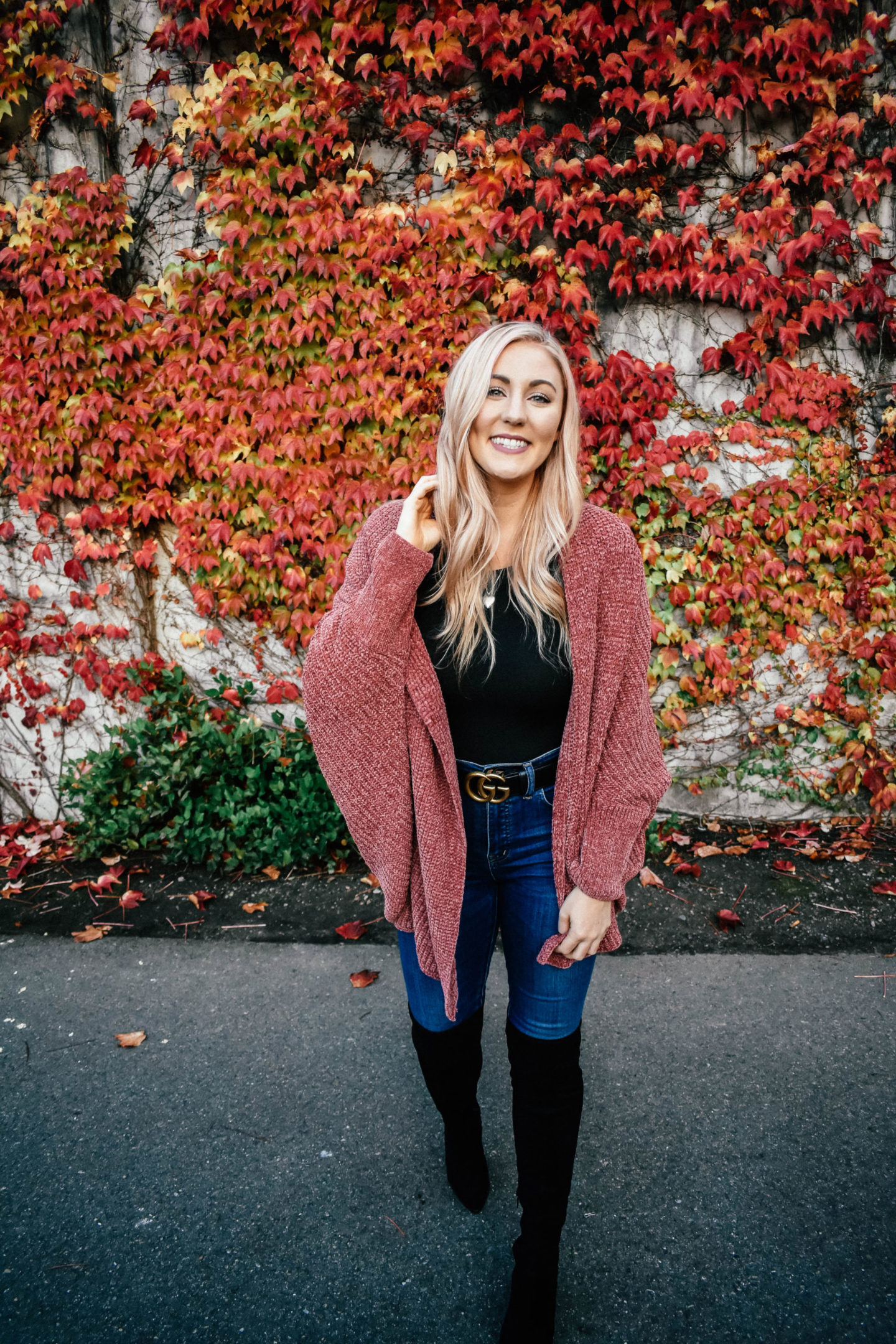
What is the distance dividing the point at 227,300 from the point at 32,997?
130 inches

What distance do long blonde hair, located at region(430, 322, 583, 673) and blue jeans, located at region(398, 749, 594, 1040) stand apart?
1.04 feet

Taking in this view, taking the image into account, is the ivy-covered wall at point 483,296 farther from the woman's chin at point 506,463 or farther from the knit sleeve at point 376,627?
the knit sleeve at point 376,627

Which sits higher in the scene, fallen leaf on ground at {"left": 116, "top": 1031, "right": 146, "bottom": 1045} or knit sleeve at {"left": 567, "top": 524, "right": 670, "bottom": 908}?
knit sleeve at {"left": 567, "top": 524, "right": 670, "bottom": 908}

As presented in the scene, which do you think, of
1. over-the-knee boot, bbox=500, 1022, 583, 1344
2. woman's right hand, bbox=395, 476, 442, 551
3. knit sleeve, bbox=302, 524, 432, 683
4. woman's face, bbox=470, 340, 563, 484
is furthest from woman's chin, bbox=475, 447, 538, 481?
over-the-knee boot, bbox=500, 1022, 583, 1344

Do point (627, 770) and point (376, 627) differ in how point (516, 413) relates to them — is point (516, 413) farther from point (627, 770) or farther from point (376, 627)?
point (627, 770)

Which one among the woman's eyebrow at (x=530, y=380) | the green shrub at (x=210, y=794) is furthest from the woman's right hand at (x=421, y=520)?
the green shrub at (x=210, y=794)

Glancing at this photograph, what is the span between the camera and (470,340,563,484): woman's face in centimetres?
166

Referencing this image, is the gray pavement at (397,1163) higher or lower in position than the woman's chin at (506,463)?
lower

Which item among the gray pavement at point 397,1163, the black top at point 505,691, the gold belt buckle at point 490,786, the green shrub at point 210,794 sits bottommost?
the gray pavement at point 397,1163

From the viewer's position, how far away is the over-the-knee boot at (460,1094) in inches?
71.1

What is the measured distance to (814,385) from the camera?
11.9ft

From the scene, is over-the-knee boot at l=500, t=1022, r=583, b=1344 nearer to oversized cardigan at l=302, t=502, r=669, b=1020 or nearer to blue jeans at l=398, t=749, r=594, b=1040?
blue jeans at l=398, t=749, r=594, b=1040

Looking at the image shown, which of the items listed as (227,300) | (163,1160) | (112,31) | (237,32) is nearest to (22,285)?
(227,300)

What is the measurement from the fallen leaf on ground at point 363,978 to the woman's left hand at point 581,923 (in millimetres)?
1431
